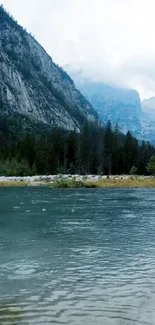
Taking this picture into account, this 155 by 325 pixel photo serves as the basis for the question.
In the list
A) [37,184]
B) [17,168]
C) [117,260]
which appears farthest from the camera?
[17,168]

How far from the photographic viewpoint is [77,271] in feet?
52.2

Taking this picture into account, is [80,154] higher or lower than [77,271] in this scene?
higher

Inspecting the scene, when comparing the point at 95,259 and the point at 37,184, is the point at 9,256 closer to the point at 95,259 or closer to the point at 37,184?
the point at 95,259

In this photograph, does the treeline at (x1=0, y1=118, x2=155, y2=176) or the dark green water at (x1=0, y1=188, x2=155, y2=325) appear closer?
the dark green water at (x1=0, y1=188, x2=155, y2=325)

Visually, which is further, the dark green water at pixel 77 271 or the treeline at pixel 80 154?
the treeline at pixel 80 154

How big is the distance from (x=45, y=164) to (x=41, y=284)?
10354 centimetres

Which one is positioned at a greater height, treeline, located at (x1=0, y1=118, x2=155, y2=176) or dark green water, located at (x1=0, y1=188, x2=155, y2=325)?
treeline, located at (x1=0, y1=118, x2=155, y2=176)

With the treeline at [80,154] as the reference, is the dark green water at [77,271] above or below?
below

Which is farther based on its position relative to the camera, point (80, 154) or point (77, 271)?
point (80, 154)

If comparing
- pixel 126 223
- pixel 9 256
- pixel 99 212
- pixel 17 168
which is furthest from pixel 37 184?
pixel 9 256

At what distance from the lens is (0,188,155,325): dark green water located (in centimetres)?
1118

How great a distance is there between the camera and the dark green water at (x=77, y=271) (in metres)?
11.2

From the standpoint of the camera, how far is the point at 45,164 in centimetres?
11731

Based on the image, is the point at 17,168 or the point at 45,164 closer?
the point at 17,168
